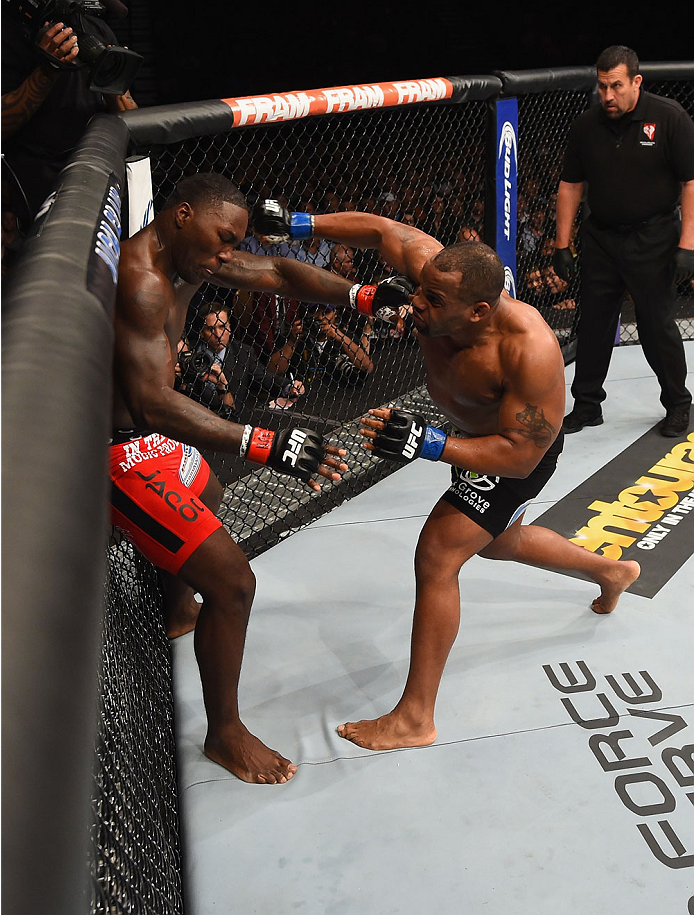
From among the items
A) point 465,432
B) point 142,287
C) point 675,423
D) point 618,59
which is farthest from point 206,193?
point 675,423

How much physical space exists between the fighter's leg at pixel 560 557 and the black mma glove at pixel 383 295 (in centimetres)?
63

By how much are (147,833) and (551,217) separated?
484cm

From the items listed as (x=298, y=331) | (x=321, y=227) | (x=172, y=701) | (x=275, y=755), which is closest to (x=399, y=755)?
(x=275, y=755)

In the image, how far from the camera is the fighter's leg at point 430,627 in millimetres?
2008

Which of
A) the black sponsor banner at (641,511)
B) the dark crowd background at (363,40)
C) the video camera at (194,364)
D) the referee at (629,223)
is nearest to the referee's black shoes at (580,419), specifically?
the referee at (629,223)

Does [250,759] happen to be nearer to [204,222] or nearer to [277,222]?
[204,222]

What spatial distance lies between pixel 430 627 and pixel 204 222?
1.00 meters

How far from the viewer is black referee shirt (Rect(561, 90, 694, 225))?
10.9 ft

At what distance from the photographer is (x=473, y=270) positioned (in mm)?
1872

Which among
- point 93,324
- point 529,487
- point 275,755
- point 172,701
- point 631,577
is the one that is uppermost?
point 93,324

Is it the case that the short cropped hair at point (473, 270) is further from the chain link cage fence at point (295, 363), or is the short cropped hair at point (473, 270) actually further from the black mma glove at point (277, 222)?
the chain link cage fence at point (295, 363)

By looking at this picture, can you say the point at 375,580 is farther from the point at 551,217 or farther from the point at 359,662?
the point at 551,217

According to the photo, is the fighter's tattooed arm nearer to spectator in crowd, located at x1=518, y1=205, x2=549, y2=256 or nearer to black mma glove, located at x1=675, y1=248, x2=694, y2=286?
black mma glove, located at x1=675, y1=248, x2=694, y2=286

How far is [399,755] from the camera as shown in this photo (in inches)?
79.0
